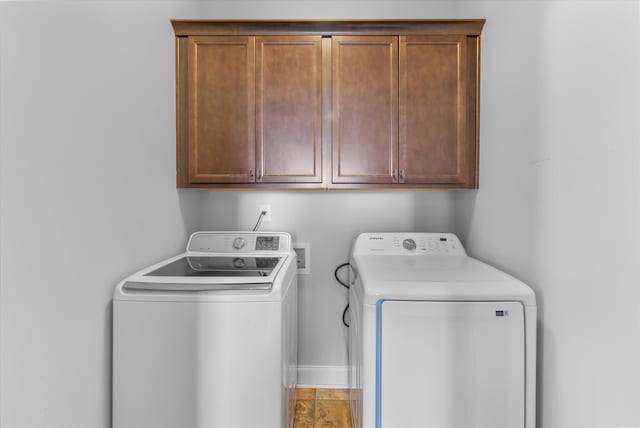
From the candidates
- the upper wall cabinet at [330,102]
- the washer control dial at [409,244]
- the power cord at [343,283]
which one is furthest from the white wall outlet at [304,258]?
the washer control dial at [409,244]

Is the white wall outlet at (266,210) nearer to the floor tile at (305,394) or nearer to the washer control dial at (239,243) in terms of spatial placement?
the washer control dial at (239,243)

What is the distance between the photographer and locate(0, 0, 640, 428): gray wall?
864 millimetres

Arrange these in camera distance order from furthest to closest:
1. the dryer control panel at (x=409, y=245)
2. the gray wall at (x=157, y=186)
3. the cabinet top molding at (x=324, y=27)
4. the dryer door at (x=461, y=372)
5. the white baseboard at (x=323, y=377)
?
1. the white baseboard at (x=323, y=377)
2. the dryer control panel at (x=409, y=245)
3. the cabinet top molding at (x=324, y=27)
4. the dryer door at (x=461, y=372)
5. the gray wall at (x=157, y=186)

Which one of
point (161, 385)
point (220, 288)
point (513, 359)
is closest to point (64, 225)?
point (220, 288)

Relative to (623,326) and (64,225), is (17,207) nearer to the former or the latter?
(64,225)

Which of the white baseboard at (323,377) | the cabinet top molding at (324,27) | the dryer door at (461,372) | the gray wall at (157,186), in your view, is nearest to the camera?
the gray wall at (157,186)

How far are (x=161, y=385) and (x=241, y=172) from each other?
3.57ft

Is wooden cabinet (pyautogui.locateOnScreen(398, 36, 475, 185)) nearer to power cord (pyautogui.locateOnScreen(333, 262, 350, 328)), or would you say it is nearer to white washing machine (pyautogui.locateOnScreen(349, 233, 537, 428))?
power cord (pyautogui.locateOnScreen(333, 262, 350, 328))

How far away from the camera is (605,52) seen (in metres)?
0.94

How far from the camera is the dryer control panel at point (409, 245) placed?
1.86 meters

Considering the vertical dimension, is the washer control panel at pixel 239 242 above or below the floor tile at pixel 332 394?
above

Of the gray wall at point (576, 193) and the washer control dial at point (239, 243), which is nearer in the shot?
the gray wall at point (576, 193)

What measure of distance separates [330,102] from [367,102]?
21 cm

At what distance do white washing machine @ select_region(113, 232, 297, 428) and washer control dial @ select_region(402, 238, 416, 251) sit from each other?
974 mm
